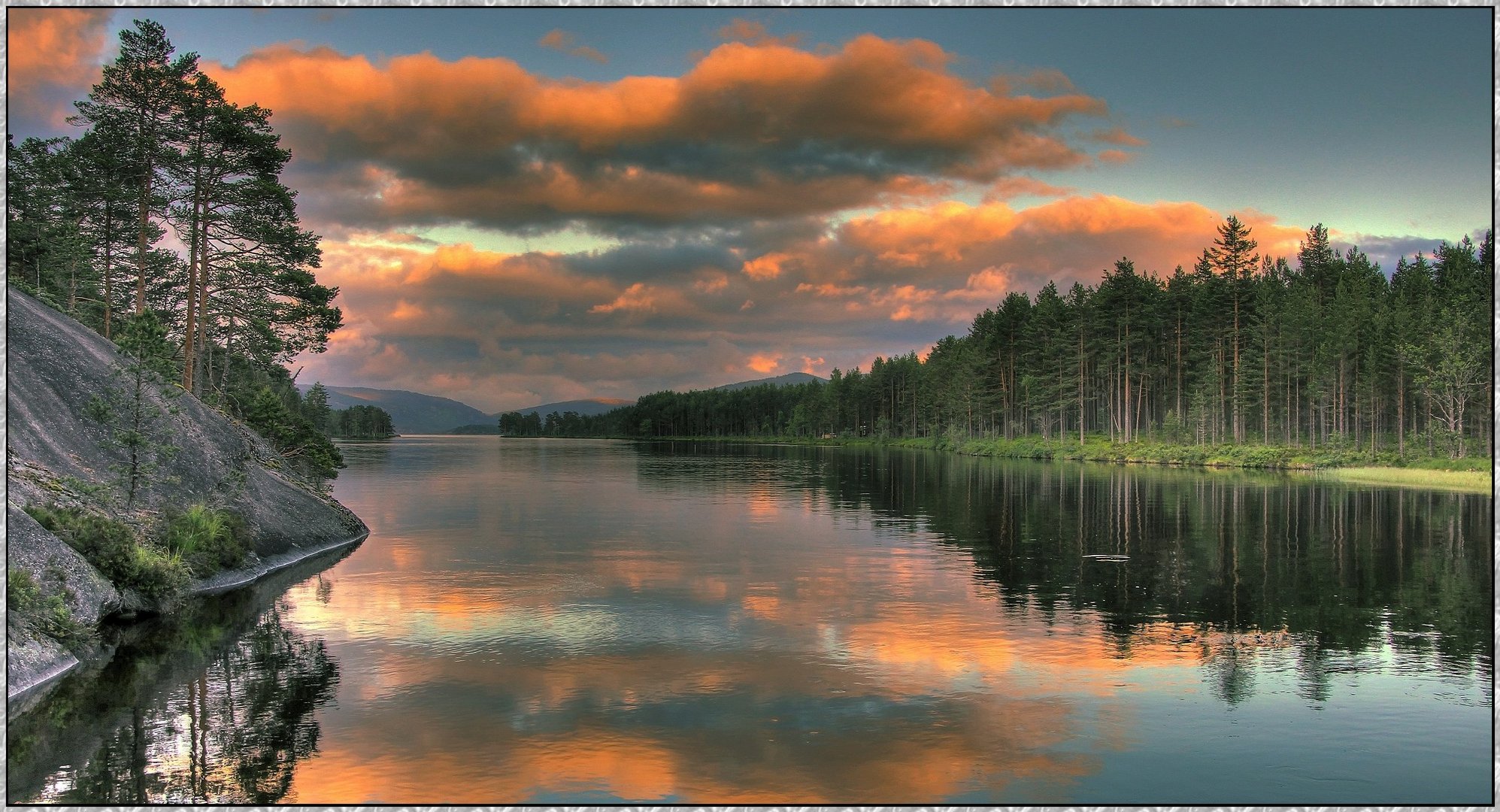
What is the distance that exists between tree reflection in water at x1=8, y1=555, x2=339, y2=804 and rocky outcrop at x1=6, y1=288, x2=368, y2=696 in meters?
1.57

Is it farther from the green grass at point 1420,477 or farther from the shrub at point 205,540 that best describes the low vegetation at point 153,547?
the green grass at point 1420,477

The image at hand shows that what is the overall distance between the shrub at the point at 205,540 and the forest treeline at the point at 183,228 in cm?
774

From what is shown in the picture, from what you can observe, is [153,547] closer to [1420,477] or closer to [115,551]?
[115,551]

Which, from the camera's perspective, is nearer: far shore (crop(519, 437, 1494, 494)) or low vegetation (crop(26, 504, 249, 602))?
low vegetation (crop(26, 504, 249, 602))

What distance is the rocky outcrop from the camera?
17.9 meters

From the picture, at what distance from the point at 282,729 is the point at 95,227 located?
54064 millimetres

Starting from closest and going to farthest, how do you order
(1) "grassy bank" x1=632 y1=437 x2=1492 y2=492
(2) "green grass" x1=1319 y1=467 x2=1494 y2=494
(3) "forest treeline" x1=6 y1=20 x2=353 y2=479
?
(3) "forest treeline" x1=6 y1=20 x2=353 y2=479 < (2) "green grass" x1=1319 y1=467 x2=1494 y2=494 < (1) "grassy bank" x1=632 y1=437 x2=1492 y2=492

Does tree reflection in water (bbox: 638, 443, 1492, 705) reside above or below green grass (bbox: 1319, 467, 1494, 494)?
below

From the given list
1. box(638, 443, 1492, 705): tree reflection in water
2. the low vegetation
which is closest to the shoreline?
the low vegetation

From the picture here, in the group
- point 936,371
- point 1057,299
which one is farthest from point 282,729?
point 936,371

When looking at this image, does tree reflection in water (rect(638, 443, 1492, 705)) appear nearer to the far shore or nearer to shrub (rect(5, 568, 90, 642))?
the far shore

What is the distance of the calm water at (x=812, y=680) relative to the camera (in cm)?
1241

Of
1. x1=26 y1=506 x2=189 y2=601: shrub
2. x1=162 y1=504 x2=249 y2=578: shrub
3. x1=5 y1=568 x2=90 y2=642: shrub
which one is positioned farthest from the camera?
x1=162 y1=504 x2=249 y2=578: shrub

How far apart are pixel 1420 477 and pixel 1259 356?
3099 cm
